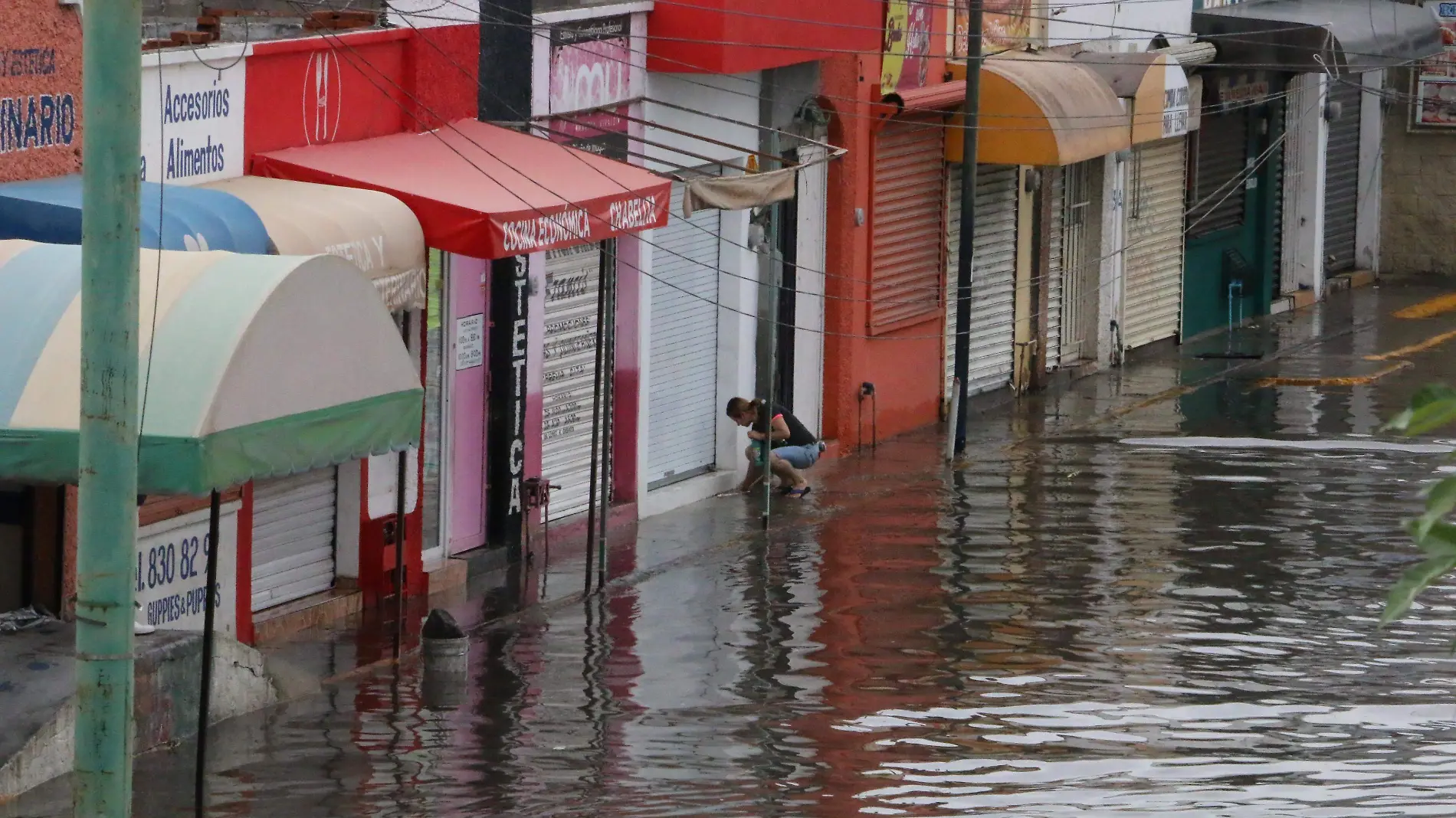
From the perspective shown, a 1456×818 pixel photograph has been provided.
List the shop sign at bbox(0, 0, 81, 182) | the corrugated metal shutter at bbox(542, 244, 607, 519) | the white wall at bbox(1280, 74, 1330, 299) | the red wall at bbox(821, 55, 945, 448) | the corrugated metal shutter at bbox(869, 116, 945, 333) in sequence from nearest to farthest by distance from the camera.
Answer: the shop sign at bbox(0, 0, 81, 182) → the corrugated metal shutter at bbox(542, 244, 607, 519) → the red wall at bbox(821, 55, 945, 448) → the corrugated metal shutter at bbox(869, 116, 945, 333) → the white wall at bbox(1280, 74, 1330, 299)

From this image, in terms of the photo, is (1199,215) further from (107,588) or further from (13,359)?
(107,588)

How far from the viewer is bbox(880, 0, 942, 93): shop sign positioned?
20.7 metres

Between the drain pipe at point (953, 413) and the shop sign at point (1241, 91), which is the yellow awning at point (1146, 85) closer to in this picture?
the shop sign at point (1241, 91)

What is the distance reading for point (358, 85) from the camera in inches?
571

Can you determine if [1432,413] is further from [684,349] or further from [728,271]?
[728,271]

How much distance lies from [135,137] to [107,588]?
1.29 m

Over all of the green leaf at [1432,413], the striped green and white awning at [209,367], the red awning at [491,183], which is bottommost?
the striped green and white awning at [209,367]

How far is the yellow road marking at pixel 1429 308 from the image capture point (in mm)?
30406

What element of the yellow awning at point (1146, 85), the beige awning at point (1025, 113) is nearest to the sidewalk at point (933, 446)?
the beige awning at point (1025, 113)

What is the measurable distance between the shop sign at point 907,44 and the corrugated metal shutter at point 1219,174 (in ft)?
25.8

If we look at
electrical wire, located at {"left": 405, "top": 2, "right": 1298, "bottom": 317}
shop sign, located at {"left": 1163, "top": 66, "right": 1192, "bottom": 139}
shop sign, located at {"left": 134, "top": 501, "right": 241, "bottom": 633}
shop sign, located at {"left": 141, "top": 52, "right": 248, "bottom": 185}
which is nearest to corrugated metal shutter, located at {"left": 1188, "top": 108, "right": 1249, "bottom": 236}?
shop sign, located at {"left": 1163, "top": 66, "right": 1192, "bottom": 139}

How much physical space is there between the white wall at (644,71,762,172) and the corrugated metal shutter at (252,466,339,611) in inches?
170

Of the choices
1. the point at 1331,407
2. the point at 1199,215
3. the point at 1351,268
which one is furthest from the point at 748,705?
the point at 1351,268

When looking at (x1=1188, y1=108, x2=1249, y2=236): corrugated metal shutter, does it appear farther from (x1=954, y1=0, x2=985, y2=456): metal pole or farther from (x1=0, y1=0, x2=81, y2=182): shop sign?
(x1=0, y1=0, x2=81, y2=182): shop sign
